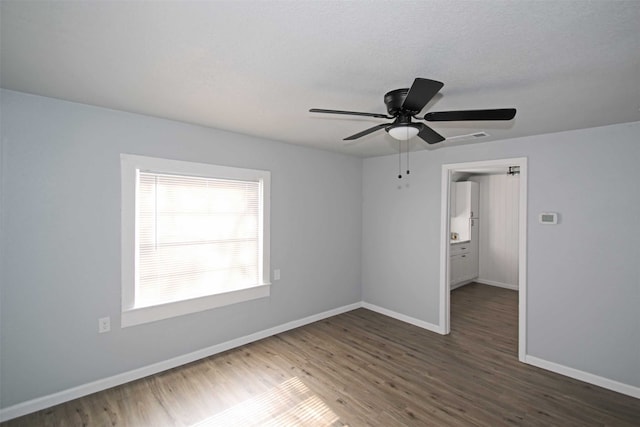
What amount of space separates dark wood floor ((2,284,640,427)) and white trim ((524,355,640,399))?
0.08 m

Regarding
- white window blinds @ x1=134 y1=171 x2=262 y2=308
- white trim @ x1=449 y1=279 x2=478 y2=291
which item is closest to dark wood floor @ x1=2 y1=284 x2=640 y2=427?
white window blinds @ x1=134 y1=171 x2=262 y2=308

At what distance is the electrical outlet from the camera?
267 centimetres

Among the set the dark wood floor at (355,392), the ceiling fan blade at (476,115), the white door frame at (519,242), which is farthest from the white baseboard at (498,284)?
the ceiling fan blade at (476,115)

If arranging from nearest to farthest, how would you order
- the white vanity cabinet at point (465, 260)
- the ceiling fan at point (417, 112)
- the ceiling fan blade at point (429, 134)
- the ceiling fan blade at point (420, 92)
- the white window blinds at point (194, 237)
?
the ceiling fan blade at point (420, 92) < the ceiling fan at point (417, 112) < the ceiling fan blade at point (429, 134) < the white window blinds at point (194, 237) < the white vanity cabinet at point (465, 260)

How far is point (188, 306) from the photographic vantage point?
3.15m

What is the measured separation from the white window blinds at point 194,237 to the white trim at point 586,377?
129 inches

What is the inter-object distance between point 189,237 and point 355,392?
7.33 ft

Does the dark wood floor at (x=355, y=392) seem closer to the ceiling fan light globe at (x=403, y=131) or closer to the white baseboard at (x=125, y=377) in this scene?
the white baseboard at (x=125, y=377)

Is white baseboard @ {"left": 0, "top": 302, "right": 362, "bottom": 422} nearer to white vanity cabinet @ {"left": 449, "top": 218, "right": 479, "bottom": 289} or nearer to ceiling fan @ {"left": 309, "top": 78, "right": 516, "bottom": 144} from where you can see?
ceiling fan @ {"left": 309, "top": 78, "right": 516, "bottom": 144}

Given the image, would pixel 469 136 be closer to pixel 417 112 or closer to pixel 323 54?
pixel 417 112

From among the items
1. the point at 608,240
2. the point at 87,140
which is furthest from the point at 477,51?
the point at 87,140

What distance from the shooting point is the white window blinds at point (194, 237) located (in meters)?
2.94

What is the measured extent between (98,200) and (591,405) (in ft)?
15.2

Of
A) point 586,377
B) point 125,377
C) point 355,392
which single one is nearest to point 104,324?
point 125,377
